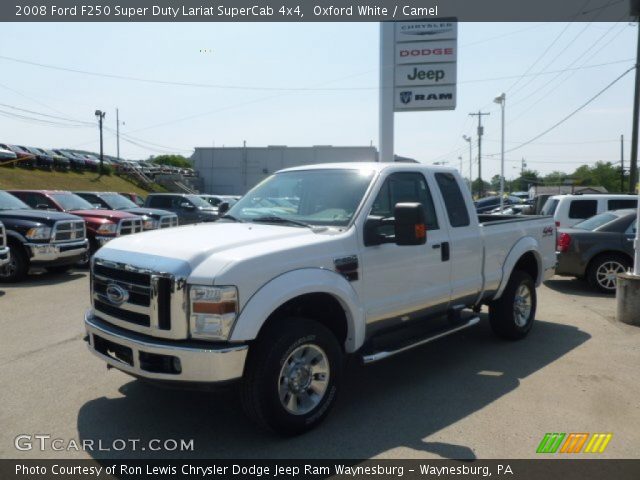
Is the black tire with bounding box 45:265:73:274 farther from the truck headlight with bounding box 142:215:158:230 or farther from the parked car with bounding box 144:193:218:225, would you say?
the parked car with bounding box 144:193:218:225

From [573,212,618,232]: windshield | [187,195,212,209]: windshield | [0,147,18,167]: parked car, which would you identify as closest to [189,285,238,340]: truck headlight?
[573,212,618,232]: windshield

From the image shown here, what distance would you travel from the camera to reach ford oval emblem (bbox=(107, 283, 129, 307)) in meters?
3.70

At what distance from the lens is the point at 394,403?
14.5 ft

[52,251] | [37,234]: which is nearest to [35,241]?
[37,234]

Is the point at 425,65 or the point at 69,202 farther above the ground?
the point at 425,65

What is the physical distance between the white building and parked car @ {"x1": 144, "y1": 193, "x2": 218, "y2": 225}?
3308 cm

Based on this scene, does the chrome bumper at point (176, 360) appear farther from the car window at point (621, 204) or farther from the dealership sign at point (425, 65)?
the dealership sign at point (425, 65)

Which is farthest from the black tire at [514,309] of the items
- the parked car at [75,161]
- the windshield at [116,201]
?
the parked car at [75,161]

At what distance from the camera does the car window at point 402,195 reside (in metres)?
4.58

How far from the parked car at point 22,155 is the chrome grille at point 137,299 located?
4289 centimetres

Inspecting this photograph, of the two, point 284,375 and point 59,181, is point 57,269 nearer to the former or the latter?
point 284,375

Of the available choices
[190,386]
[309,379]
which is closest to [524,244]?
[309,379]

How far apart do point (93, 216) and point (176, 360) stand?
1077 centimetres

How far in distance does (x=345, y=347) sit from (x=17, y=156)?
44.8 meters
